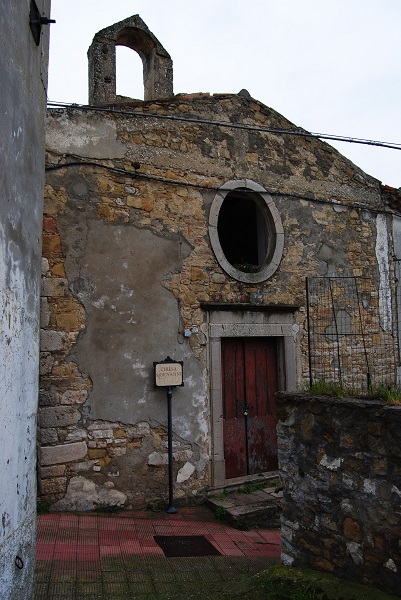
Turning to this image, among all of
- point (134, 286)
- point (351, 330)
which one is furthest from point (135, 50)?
point (351, 330)

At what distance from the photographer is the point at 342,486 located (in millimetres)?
3549

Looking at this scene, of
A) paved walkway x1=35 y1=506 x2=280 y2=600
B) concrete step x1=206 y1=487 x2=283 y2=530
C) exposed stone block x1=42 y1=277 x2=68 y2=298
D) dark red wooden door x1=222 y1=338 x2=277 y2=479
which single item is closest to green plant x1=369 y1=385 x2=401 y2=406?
paved walkway x1=35 y1=506 x2=280 y2=600

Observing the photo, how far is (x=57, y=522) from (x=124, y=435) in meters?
1.20

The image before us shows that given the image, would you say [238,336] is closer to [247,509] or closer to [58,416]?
[247,509]

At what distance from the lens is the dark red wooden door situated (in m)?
6.91

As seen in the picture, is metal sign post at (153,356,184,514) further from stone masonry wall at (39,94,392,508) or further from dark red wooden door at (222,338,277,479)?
dark red wooden door at (222,338,277,479)

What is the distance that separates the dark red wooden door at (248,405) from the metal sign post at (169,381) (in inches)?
34.5

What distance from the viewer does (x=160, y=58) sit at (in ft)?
→ 24.5

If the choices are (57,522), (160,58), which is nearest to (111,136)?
(160,58)

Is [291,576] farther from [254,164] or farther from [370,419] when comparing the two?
[254,164]

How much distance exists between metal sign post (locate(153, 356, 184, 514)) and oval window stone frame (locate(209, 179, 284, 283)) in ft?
5.00

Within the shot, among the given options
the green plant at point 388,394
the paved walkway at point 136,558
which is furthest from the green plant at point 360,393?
the paved walkway at point 136,558

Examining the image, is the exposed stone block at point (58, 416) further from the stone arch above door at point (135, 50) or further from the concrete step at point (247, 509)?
the stone arch above door at point (135, 50)

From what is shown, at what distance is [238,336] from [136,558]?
127 inches
